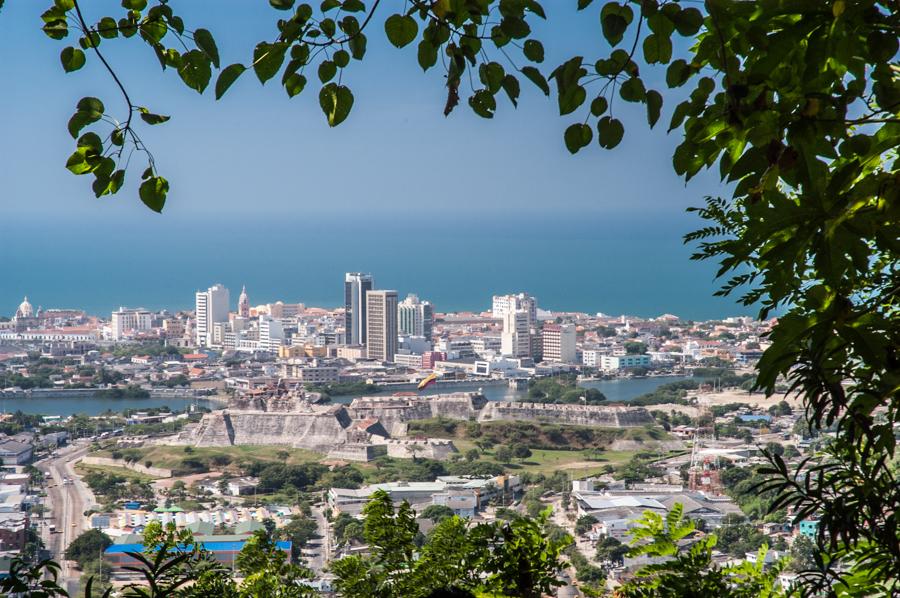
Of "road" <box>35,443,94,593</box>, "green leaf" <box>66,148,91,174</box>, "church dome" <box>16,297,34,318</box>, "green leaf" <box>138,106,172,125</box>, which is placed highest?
"church dome" <box>16,297,34,318</box>

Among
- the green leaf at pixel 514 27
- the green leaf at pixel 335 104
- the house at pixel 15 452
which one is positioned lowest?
the house at pixel 15 452

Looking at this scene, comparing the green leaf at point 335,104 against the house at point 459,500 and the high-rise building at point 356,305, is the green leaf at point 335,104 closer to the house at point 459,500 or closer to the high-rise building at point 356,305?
the house at point 459,500

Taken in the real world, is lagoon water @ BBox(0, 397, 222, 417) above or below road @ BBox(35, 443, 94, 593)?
above

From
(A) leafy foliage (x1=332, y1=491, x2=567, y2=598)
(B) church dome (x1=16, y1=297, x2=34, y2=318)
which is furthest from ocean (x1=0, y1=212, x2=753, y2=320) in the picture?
(A) leafy foliage (x1=332, y1=491, x2=567, y2=598)

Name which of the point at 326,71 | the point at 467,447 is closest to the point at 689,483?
the point at 467,447

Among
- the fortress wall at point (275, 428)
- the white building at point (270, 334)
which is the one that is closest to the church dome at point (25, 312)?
the white building at point (270, 334)

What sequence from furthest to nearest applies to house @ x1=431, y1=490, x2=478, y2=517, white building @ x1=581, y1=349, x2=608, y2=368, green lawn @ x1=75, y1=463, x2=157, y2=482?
1. white building @ x1=581, y1=349, x2=608, y2=368
2. green lawn @ x1=75, y1=463, x2=157, y2=482
3. house @ x1=431, y1=490, x2=478, y2=517

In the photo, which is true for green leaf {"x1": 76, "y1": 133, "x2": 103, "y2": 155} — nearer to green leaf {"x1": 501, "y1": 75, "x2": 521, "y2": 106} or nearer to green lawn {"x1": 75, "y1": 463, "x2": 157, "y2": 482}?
green leaf {"x1": 501, "y1": 75, "x2": 521, "y2": 106}
